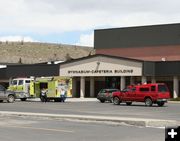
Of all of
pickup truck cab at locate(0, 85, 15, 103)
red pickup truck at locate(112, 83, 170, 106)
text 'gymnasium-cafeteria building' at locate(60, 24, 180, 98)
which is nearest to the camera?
red pickup truck at locate(112, 83, 170, 106)

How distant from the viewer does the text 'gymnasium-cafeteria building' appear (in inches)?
2384

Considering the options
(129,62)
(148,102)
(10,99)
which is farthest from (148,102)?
(129,62)

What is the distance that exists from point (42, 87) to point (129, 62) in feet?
50.3

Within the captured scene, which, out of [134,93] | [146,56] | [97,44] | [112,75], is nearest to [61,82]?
[134,93]

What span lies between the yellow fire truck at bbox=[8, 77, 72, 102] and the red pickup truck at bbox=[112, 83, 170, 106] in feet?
25.6

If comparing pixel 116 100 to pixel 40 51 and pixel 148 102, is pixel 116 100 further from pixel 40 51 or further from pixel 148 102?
pixel 40 51

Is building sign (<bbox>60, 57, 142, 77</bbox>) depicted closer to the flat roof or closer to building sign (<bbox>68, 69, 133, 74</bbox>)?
building sign (<bbox>68, 69, 133, 74</bbox>)

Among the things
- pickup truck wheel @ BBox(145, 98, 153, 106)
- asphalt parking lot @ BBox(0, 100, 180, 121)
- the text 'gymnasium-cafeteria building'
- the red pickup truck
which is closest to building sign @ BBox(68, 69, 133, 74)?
the text 'gymnasium-cafeteria building'

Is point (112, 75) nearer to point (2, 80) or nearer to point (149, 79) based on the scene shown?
point (149, 79)

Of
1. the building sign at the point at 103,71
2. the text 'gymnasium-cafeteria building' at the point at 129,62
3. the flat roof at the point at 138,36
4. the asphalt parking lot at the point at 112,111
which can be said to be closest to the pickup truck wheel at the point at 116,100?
the asphalt parking lot at the point at 112,111

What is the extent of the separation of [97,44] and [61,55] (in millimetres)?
70126

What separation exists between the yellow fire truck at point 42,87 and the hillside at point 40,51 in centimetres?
8115

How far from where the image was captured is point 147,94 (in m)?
41.7

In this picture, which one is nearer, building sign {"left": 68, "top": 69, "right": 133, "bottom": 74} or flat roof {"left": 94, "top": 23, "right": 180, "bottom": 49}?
building sign {"left": 68, "top": 69, "right": 133, "bottom": 74}
